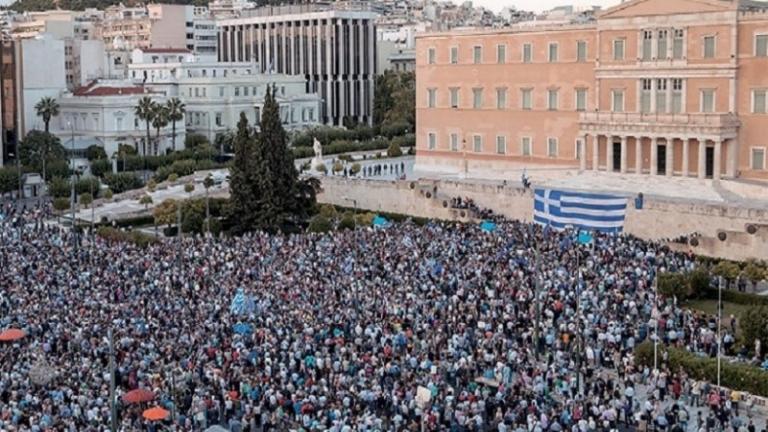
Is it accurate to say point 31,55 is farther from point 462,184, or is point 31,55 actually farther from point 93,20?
point 93,20

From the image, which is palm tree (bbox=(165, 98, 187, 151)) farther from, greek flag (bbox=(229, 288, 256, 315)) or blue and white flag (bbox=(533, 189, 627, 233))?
greek flag (bbox=(229, 288, 256, 315))

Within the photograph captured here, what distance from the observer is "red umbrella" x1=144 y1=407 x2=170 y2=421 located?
24344mm

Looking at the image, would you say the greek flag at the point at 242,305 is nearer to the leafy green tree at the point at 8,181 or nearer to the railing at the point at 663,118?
the railing at the point at 663,118

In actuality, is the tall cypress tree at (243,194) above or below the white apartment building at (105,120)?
below

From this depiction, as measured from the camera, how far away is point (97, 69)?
104062 mm

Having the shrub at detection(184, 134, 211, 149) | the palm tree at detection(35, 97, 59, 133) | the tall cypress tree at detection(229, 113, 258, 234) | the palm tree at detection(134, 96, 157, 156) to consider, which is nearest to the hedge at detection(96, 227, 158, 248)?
the tall cypress tree at detection(229, 113, 258, 234)

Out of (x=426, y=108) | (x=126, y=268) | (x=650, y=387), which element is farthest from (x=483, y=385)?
(x=426, y=108)

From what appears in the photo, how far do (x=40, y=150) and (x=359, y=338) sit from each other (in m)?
52.3

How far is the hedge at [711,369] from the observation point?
2756cm

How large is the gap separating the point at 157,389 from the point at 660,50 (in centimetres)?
3685

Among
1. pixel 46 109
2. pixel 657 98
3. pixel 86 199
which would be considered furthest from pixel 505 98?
pixel 46 109

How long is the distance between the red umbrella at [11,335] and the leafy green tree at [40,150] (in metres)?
45.0

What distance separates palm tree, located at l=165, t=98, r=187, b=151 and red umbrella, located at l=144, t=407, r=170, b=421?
202 ft

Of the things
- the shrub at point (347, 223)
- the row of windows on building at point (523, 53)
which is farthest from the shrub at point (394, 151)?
the shrub at point (347, 223)
